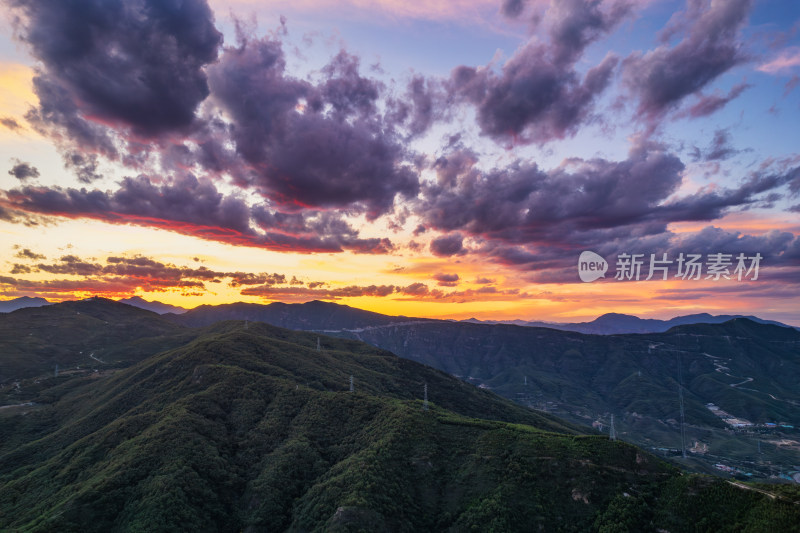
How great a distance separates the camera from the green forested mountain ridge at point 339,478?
8019 centimetres

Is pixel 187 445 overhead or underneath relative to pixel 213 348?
underneath

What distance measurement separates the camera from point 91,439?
13188 cm

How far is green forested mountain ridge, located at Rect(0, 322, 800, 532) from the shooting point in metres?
80.2

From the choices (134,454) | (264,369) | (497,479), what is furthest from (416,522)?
(264,369)

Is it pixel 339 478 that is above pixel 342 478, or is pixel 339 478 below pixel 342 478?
below

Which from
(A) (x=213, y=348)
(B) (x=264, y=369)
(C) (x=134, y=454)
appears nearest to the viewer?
(C) (x=134, y=454)

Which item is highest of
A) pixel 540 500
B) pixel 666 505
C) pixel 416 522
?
pixel 666 505

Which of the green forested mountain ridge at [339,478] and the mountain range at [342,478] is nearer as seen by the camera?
the mountain range at [342,478]

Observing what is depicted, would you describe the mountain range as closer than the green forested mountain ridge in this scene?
Yes

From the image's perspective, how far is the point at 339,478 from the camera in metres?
96.9

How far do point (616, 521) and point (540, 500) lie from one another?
1540cm

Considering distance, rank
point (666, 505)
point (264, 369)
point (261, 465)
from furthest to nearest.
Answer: point (264, 369) < point (261, 465) < point (666, 505)

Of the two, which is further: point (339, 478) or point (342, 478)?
point (339, 478)

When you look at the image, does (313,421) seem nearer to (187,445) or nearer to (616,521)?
(187,445)
